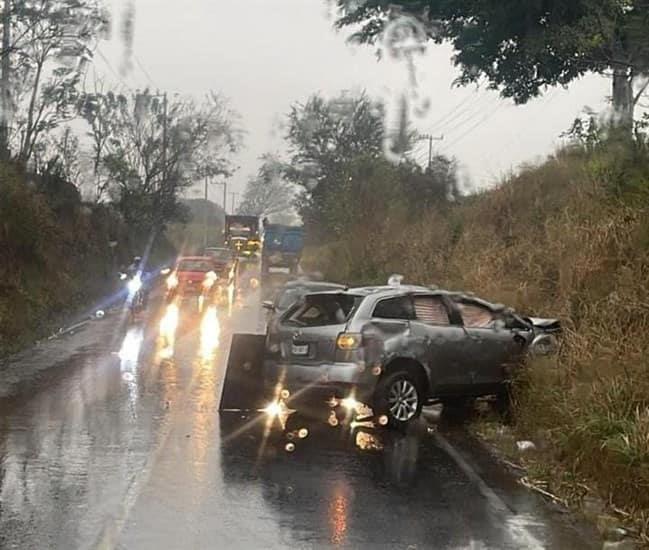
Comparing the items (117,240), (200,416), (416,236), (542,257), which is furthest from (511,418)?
→ (117,240)

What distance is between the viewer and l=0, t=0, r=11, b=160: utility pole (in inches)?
1093

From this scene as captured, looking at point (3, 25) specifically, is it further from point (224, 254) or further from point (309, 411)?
point (224, 254)

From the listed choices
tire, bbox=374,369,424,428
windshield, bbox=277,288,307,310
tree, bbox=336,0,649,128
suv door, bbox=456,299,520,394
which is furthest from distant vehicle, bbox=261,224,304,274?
tire, bbox=374,369,424,428

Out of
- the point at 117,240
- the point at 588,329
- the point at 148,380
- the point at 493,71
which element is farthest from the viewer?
the point at 117,240

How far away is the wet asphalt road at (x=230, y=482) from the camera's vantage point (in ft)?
25.1

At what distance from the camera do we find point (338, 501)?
8742 mm

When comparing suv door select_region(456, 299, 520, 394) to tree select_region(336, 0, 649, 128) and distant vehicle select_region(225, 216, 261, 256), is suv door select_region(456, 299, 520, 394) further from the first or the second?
distant vehicle select_region(225, 216, 261, 256)

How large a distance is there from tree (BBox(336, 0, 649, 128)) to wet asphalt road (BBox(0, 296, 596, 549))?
1187cm

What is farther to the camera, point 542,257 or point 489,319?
point 542,257

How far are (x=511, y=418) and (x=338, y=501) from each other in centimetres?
511

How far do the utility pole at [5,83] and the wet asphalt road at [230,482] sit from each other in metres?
15.3

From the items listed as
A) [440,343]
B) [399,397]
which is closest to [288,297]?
[440,343]

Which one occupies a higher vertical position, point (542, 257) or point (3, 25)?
point (3, 25)

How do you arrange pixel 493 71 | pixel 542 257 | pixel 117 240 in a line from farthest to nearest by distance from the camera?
pixel 117 240 < pixel 493 71 < pixel 542 257
